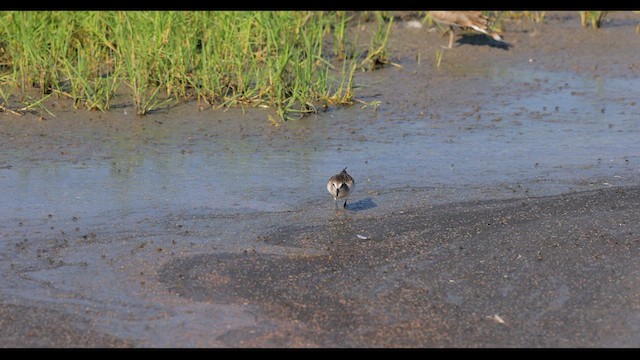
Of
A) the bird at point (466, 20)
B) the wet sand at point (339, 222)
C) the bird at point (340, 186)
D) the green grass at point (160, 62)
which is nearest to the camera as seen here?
the wet sand at point (339, 222)

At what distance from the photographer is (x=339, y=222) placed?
660 centimetres

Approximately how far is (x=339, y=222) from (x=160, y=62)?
3.11 meters

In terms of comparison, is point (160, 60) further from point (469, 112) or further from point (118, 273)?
point (118, 273)

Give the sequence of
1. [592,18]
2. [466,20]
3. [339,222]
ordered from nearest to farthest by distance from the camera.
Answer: [339,222], [466,20], [592,18]

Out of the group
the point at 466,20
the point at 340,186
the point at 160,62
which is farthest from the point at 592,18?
the point at 340,186

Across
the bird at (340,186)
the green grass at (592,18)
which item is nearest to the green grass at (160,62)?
the bird at (340,186)

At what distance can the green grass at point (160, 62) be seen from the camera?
8.91m

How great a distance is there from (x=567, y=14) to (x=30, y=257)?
9439 mm

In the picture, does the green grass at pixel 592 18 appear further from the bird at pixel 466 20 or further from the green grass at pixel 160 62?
the green grass at pixel 160 62

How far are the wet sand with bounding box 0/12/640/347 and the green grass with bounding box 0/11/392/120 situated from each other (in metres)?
0.23

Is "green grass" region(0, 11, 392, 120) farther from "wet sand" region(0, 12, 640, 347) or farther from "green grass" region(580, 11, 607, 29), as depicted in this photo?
"green grass" region(580, 11, 607, 29)

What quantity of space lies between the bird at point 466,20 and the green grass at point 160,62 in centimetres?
232

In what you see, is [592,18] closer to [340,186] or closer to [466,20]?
[466,20]

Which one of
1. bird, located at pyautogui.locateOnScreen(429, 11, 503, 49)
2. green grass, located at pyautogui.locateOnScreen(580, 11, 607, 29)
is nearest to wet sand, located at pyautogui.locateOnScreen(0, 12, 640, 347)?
bird, located at pyautogui.locateOnScreen(429, 11, 503, 49)
